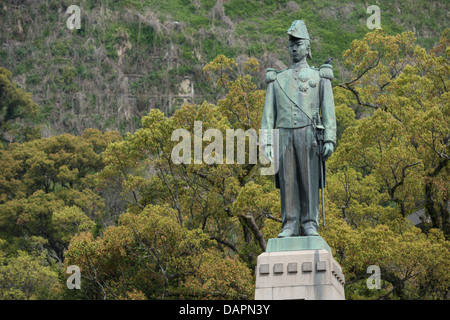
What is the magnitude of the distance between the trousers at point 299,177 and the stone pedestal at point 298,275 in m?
0.51

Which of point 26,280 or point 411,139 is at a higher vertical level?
point 411,139

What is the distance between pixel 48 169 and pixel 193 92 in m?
17.4

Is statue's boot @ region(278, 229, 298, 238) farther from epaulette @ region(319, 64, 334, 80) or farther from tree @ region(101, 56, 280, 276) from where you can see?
tree @ region(101, 56, 280, 276)

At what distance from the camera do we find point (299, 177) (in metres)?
9.02

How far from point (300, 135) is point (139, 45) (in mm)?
46065

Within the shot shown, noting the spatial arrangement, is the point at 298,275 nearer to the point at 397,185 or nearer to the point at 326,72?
the point at 326,72

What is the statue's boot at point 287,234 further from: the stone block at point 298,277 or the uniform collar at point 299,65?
the uniform collar at point 299,65

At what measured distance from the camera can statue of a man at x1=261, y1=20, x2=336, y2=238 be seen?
29.5ft

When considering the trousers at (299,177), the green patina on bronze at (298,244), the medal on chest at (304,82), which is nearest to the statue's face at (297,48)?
the medal on chest at (304,82)

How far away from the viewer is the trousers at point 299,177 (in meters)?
8.98

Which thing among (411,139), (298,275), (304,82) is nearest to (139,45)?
(411,139)

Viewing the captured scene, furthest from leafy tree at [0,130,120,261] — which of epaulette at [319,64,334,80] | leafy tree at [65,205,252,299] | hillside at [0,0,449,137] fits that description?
epaulette at [319,64,334,80]

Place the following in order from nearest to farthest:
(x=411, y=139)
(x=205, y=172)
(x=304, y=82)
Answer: (x=304, y=82) → (x=411, y=139) → (x=205, y=172)

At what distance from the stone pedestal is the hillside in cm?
3829
